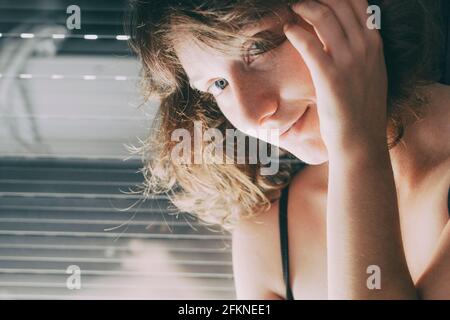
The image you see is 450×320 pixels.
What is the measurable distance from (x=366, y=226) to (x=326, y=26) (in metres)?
0.36

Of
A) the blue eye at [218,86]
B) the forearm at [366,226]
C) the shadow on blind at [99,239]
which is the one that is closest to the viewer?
the forearm at [366,226]

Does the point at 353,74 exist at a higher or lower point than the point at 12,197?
higher

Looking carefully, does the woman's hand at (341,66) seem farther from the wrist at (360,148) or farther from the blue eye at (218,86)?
the blue eye at (218,86)

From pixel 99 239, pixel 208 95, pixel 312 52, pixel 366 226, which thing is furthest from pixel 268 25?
pixel 99 239

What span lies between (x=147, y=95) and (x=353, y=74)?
478 millimetres

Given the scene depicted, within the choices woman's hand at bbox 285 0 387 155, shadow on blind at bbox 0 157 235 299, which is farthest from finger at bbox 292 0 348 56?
shadow on blind at bbox 0 157 235 299

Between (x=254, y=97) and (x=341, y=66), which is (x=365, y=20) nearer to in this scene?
(x=341, y=66)

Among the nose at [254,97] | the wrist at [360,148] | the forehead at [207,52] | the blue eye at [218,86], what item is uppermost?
the forehead at [207,52]

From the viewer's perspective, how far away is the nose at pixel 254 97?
0.97 metres

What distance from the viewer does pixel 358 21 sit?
923 mm

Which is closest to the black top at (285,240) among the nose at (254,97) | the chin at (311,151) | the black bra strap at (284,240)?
the black bra strap at (284,240)
